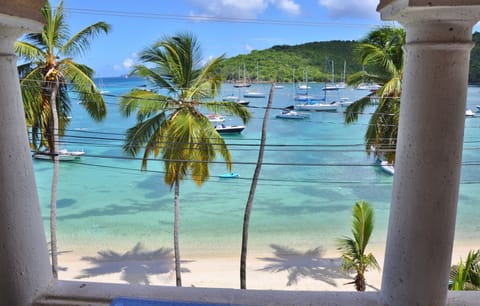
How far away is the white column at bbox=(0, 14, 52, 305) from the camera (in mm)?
1417

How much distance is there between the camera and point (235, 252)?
15477mm

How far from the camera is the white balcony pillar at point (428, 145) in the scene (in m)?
1.26

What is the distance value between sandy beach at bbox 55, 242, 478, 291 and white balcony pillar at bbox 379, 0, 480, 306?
412 inches

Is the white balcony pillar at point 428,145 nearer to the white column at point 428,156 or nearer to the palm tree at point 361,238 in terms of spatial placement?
the white column at point 428,156

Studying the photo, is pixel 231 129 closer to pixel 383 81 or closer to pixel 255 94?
pixel 255 94

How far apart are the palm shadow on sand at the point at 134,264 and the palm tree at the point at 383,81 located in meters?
7.46

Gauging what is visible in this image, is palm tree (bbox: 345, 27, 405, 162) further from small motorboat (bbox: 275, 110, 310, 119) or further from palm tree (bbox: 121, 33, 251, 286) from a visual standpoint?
small motorboat (bbox: 275, 110, 310, 119)

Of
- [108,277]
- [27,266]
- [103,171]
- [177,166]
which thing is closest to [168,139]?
[177,166]

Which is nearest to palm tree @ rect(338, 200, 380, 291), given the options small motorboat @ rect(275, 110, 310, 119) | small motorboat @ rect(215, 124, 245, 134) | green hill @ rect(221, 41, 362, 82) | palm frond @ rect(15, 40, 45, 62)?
palm frond @ rect(15, 40, 45, 62)

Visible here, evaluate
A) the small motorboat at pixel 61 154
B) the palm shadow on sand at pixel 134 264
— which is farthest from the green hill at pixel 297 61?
the small motorboat at pixel 61 154

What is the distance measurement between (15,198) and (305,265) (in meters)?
13.4

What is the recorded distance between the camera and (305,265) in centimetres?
1398

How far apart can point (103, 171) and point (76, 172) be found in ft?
6.45

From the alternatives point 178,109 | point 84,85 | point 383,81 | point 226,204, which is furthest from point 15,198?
point 226,204
